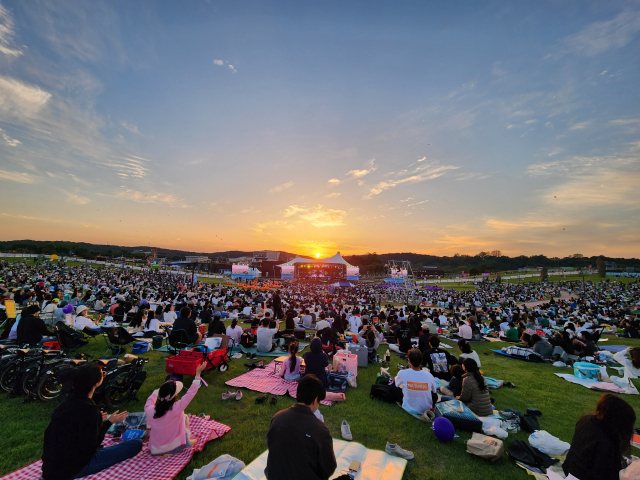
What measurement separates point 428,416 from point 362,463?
1786mm

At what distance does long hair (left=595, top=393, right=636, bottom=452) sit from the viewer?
2.62m

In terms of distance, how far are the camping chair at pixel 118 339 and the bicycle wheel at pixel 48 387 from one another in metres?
2.86

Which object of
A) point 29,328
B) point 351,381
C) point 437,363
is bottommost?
point 351,381

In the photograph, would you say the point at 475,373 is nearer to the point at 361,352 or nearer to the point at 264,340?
the point at 361,352

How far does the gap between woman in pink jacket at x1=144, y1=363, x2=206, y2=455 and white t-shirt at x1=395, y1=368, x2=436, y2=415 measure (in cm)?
352

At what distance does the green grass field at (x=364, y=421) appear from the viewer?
3768 millimetres

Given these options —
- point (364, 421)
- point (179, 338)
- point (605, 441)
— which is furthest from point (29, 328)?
point (605, 441)

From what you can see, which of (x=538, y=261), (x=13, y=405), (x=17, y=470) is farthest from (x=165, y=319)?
Result: (x=538, y=261)

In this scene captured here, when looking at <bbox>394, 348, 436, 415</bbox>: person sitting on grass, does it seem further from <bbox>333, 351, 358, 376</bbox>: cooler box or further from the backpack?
<bbox>333, 351, 358, 376</bbox>: cooler box

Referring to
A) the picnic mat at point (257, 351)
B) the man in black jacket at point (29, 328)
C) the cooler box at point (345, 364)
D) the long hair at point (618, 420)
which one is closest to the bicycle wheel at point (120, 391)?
the man in black jacket at point (29, 328)

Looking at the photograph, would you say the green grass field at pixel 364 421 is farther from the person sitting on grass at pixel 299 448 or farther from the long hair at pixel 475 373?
the person sitting on grass at pixel 299 448

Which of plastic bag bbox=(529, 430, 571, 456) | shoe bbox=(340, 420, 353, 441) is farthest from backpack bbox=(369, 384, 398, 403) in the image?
plastic bag bbox=(529, 430, 571, 456)

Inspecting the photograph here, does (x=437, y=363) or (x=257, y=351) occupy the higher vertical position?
(x=437, y=363)

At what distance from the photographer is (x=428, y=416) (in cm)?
496
